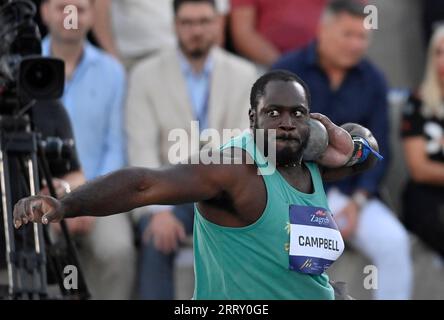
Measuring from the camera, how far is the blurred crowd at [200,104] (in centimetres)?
754

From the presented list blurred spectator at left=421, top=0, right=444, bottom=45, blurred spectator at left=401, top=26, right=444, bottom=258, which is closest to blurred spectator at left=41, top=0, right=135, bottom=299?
blurred spectator at left=401, top=26, right=444, bottom=258

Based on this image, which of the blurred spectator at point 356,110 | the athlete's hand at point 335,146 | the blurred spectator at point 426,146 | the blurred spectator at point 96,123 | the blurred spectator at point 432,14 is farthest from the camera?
the blurred spectator at point 432,14

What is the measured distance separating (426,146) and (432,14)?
3.93 feet

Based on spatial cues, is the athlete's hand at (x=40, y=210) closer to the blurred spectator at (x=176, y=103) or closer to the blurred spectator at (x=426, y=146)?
the blurred spectator at (x=176, y=103)

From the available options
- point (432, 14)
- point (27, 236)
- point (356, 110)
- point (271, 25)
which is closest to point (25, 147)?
point (27, 236)

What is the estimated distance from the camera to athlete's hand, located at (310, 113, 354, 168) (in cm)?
514

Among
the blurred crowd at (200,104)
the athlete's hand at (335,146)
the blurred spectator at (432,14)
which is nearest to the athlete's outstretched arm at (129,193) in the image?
the athlete's hand at (335,146)

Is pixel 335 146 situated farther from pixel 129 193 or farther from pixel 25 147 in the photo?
pixel 25 147

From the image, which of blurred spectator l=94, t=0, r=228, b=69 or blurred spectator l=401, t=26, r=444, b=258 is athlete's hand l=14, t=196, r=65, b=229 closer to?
blurred spectator l=94, t=0, r=228, b=69

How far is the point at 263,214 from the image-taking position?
185 inches

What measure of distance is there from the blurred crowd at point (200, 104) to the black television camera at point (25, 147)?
1.56 metres

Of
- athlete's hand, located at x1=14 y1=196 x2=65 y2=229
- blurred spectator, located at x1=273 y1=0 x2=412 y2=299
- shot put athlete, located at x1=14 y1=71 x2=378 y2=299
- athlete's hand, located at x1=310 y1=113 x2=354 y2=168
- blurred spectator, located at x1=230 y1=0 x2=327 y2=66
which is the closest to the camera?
athlete's hand, located at x1=14 y1=196 x2=65 y2=229

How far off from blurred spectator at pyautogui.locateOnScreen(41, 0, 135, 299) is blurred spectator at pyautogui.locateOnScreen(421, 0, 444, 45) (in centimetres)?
250
